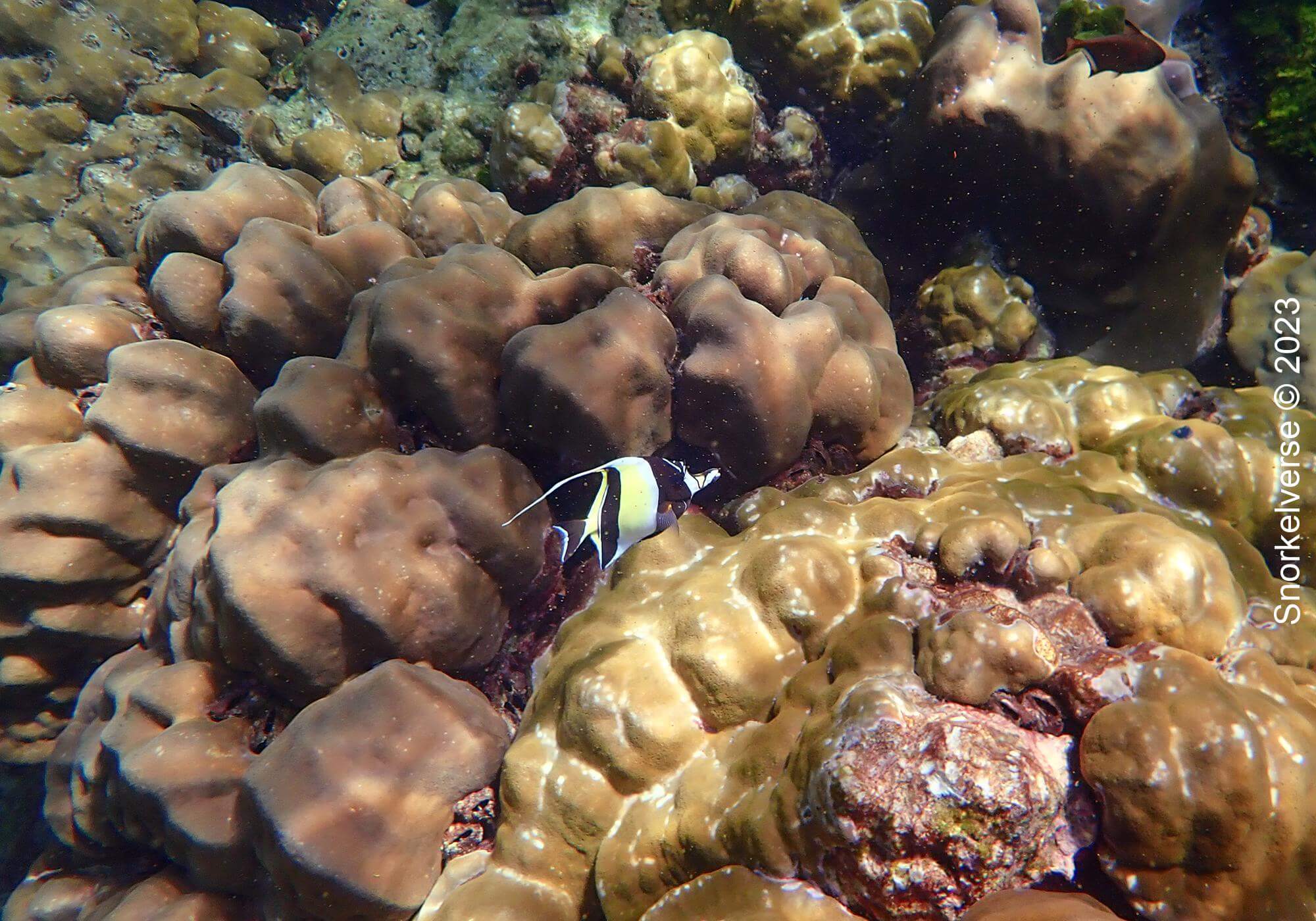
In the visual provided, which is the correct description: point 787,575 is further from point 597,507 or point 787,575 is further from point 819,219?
point 819,219

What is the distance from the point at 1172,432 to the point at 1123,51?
2.39 m

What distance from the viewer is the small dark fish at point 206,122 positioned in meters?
5.94

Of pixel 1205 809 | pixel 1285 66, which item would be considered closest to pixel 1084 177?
pixel 1285 66

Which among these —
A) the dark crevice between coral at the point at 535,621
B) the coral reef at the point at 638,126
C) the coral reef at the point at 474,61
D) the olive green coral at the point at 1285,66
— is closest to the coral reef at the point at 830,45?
the coral reef at the point at 638,126

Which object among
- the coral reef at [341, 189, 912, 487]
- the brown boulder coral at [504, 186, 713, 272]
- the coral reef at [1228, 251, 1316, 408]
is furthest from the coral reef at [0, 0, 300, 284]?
the coral reef at [1228, 251, 1316, 408]

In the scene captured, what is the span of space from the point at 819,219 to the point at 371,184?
2989mm

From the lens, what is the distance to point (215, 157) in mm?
6043

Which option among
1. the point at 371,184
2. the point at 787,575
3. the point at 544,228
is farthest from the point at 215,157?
the point at 787,575

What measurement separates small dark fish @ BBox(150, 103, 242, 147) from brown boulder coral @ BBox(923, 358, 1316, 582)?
6.85 m

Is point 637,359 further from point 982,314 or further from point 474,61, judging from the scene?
point 474,61

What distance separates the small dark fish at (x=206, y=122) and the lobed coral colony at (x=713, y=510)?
2.40m

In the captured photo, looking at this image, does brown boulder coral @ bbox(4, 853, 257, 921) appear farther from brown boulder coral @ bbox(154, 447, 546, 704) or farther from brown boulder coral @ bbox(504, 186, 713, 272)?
brown boulder coral @ bbox(504, 186, 713, 272)

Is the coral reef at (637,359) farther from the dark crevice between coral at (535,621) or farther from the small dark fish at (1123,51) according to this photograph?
the small dark fish at (1123,51)

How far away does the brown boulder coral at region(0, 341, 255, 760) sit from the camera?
3.15 meters
